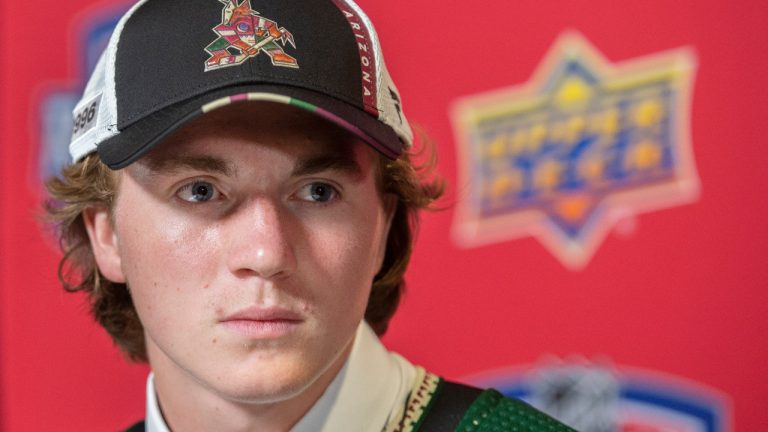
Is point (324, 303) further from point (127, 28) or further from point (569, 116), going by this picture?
point (569, 116)

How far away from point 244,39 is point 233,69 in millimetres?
40

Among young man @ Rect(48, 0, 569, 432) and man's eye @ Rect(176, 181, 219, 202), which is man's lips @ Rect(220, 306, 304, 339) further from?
man's eye @ Rect(176, 181, 219, 202)

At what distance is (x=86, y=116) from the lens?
44.0 inches

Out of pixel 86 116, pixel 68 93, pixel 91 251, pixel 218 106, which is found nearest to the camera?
pixel 218 106

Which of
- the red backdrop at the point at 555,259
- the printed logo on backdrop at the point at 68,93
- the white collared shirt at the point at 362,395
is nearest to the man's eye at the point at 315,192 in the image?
the white collared shirt at the point at 362,395

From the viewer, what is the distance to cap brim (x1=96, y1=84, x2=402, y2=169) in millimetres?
949

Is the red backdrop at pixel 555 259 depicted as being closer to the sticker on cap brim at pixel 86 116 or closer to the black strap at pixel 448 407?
the black strap at pixel 448 407

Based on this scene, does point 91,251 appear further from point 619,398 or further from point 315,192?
point 619,398

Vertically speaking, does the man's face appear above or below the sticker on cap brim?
below

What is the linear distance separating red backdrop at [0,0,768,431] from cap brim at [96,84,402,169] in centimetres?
Answer: 61

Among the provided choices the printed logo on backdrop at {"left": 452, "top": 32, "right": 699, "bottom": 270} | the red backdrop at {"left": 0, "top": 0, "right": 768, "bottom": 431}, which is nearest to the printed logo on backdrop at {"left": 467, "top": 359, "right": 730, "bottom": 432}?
the red backdrop at {"left": 0, "top": 0, "right": 768, "bottom": 431}

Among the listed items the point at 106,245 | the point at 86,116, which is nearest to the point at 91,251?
the point at 106,245

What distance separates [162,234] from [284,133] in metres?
0.15

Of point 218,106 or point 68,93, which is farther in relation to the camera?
point 68,93
